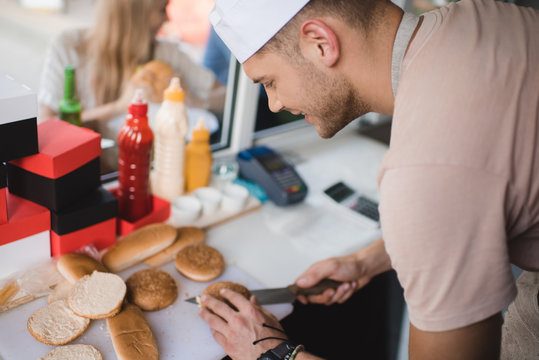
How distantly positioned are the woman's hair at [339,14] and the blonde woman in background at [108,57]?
0.54m

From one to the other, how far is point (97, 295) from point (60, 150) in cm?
29

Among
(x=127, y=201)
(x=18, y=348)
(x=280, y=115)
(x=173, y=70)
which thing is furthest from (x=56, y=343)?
(x=280, y=115)

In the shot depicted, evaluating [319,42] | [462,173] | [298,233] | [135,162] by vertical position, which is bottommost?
[298,233]

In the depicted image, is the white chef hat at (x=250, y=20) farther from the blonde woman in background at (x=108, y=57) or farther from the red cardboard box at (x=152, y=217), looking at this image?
Result: the red cardboard box at (x=152, y=217)

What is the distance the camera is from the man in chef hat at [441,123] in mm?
606

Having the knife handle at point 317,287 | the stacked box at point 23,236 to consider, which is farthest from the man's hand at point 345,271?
the stacked box at point 23,236

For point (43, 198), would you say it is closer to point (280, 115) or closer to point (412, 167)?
point (412, 167)

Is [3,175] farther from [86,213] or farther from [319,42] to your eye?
[319,42]

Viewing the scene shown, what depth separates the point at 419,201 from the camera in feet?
1.99

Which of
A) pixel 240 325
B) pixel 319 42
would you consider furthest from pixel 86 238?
pixel 319 42

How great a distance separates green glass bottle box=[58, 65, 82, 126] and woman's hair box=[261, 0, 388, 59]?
1.82 feet

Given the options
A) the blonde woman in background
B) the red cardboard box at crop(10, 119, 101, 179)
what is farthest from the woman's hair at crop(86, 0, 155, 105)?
the red cardboard box at crop(10, 119, 101, 179)

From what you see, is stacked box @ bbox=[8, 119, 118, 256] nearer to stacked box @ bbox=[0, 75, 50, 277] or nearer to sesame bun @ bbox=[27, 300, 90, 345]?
stacked box @ bbox=[0, 75, 50, 277]

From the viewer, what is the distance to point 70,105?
112 cm
